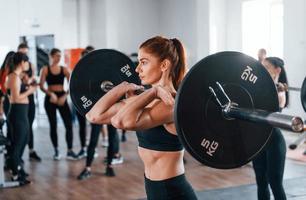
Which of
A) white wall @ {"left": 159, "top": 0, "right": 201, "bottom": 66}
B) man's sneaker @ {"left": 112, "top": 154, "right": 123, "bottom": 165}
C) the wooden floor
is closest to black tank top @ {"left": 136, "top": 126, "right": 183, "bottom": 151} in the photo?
the wooden floor

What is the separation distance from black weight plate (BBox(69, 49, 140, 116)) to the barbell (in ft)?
2.93

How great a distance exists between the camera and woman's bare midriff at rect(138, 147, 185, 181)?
5.57ft

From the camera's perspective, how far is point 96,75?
7.01 feet

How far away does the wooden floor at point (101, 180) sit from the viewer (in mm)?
3820

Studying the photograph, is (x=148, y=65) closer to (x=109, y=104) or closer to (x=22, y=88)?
(x=109, y=104)

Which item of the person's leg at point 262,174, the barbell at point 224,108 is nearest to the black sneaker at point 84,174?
the person's leg at point 262,174

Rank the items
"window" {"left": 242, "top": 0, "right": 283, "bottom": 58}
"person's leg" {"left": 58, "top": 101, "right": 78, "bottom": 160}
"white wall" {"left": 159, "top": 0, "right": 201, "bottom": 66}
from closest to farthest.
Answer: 1. "person's leg" {"left": 58, "top": 101, "right": 78, "bottom": 160}
2. "window" {"left": 242, "top": 0, "right": 283, "bottom": 58}
3. "white wall" {"left": 159, "top": 0, "right": 201, "bottom": 66}

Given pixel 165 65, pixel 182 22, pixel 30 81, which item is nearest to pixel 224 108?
pixel 165 65

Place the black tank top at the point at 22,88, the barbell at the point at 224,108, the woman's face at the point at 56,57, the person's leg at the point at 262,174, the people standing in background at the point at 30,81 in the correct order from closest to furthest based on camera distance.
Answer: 1. the barbell at the point at 224,108
2. the person's leg at the point at 262,174
3. the black tank top at the point at 22,88
4. the people standing in background at the point at 30,81
5. the woman's face at the point at 56,57

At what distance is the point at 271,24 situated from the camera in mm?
7148

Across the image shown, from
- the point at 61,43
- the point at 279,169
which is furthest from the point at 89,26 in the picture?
the point at 279,169

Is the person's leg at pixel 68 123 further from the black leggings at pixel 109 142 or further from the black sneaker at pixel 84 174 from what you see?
the black sneaker at pixel 84 174

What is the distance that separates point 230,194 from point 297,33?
3446 mm

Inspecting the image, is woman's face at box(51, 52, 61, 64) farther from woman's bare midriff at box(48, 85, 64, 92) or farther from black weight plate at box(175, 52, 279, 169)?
black weight plate at box(175, 52, 279, 169)
